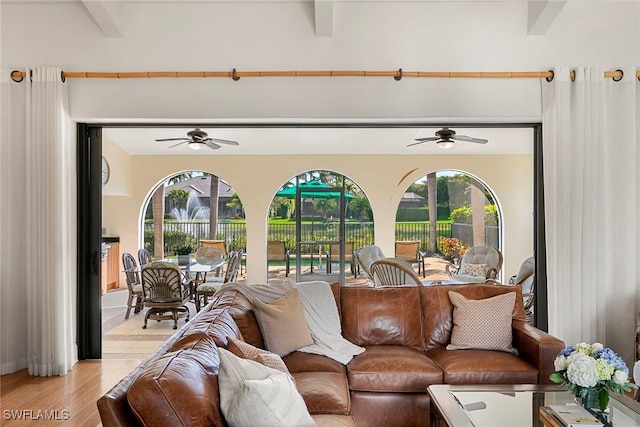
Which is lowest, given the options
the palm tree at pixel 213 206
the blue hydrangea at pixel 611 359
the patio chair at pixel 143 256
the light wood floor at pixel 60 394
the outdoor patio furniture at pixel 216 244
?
the light wood floor at pixel 60 394

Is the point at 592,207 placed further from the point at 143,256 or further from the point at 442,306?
the point at 143,256

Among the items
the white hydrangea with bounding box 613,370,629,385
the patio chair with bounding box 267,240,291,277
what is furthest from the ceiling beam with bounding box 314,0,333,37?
the patio chair with bounding box 267,240,291,277

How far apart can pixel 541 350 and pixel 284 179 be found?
4948 millimetres

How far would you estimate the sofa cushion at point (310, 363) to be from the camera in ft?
9.07

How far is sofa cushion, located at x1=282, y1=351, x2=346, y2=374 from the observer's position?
9.07 feet

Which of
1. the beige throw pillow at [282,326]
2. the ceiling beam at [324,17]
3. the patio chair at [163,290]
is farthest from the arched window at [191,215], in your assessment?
the beige throw pillow at [282,326]

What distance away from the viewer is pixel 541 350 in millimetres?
2816

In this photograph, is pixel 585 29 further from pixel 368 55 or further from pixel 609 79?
pixel 368 55

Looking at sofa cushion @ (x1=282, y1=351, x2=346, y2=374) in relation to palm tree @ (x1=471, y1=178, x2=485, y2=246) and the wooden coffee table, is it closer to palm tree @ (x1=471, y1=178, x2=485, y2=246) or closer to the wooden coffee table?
the wooden coffee table

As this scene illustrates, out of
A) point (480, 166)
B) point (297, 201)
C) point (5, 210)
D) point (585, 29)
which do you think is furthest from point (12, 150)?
point (480, 166)

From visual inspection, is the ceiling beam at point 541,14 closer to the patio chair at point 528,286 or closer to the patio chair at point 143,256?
the patio chair at point 528,286

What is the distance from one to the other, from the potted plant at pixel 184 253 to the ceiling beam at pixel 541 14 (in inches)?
190

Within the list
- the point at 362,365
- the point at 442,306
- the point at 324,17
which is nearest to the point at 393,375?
the point at 362,365

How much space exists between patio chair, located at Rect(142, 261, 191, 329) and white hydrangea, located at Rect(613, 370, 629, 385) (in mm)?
4228
